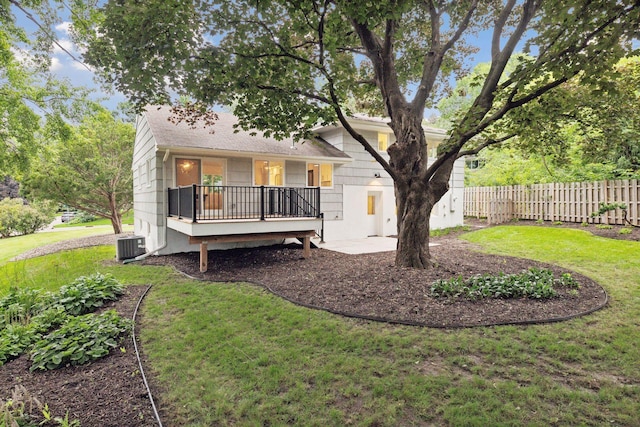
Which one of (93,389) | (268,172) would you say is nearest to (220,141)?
(268,172)

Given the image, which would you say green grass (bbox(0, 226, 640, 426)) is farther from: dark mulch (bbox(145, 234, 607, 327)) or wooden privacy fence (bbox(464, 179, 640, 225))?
wooden privacy fence (bbox(464, 179, 640, 225))

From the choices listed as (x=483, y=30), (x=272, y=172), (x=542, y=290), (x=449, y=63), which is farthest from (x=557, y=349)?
(x=272, y=172)

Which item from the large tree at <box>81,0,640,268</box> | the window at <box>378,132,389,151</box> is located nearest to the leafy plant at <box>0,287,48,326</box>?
the large tree at <box>81,0,640,268</box>

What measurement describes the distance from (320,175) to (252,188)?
3.16 meters

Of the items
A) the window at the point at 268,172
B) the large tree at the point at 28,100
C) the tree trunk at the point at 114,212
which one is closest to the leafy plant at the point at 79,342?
the window at the point at 268,172

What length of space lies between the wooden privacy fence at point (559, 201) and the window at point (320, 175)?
810cm

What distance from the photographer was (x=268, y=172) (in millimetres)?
11180

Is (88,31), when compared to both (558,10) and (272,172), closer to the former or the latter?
(272,172)

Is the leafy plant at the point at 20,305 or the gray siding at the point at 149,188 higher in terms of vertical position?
the gray siding at the point at 149,188

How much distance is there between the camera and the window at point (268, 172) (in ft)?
35.8

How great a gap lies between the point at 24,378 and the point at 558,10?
289 inches

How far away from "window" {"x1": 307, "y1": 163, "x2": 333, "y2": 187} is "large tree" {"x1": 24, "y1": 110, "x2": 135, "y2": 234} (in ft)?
31.0

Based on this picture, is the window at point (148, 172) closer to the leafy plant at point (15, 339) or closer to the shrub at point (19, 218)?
the leafy plant at point (15, 339)

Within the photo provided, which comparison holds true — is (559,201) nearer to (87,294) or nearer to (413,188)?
(413,188)
